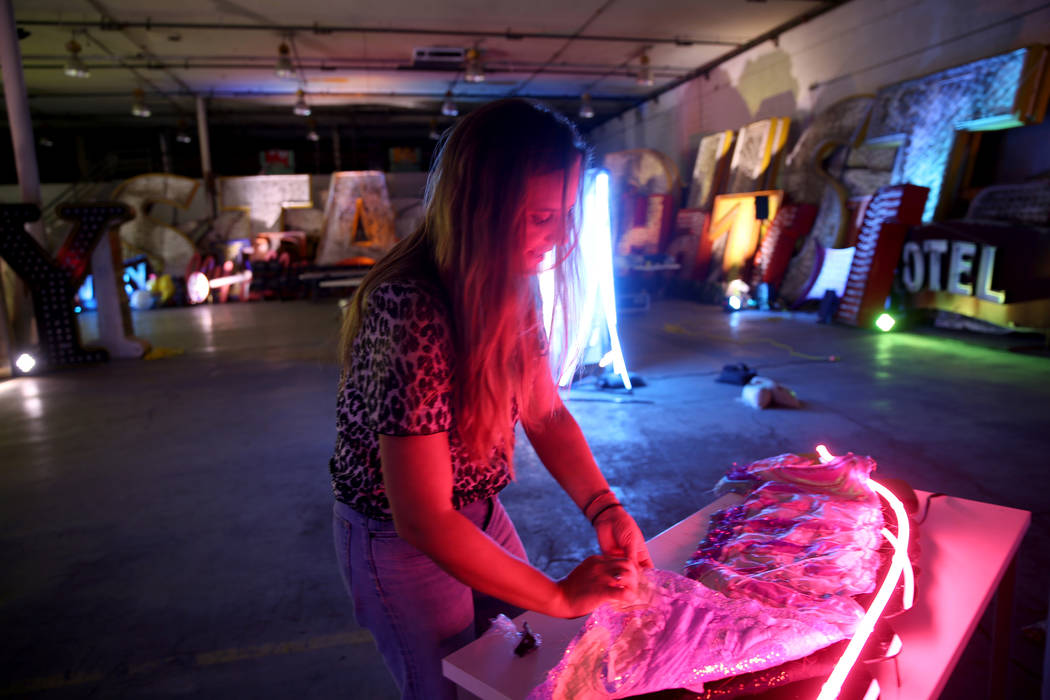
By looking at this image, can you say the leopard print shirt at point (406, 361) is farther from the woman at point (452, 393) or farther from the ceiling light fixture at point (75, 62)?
the ceiling light fixture at point (75, 62)

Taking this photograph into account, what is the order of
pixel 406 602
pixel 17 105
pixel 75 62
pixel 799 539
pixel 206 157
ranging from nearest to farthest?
1. pixel 406 602
2. pixel 799 539
3. pixel 17 105
4. pixel 75 62
5. pixel 206 157

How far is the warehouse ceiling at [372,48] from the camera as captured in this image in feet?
32.8

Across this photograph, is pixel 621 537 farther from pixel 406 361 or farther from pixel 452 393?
pixel 406 361

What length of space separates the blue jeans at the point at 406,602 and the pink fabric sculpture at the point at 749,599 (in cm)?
28

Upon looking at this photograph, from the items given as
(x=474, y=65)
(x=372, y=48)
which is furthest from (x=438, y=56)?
(x=474, y=65)

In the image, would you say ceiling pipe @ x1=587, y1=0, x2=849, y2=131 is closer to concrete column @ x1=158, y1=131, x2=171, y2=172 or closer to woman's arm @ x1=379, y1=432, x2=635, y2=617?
woman's arm @ x1=379, y1=432, x2=635, y2=617

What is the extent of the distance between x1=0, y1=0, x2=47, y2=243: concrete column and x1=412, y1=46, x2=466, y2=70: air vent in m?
6.61

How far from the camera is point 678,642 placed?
3.18 feet

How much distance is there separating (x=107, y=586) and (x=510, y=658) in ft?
8.37

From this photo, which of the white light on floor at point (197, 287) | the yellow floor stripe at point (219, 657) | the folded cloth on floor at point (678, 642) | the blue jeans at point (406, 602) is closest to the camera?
the folded cloth on floor at point (678, 642)

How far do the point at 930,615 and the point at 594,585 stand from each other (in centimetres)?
66

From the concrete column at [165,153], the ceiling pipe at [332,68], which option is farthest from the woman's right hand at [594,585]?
the concrete column at [165,153]

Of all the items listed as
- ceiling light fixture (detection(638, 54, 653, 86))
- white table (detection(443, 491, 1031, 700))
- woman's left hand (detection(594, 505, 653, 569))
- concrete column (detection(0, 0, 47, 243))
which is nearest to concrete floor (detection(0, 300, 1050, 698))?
white table (detection(443, 491, 1031, 700))

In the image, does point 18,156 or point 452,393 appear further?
point 18,156
